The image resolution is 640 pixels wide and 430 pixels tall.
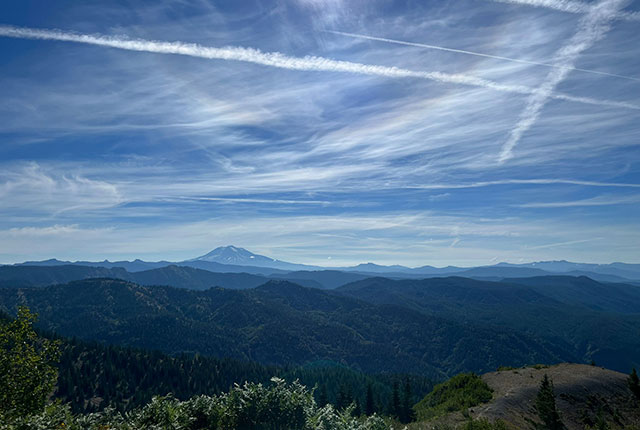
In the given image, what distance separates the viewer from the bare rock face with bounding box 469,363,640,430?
47.1 metres

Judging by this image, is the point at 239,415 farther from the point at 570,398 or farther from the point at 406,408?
the point at 406,408

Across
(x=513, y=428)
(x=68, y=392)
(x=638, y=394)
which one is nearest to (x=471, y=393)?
(x=513, y=428)

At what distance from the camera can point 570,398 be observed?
Result: 55.5m

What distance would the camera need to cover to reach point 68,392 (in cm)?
16712

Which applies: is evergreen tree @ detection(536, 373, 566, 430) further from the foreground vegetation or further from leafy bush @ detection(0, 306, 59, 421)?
leafy bush @ detection(0, 306, 59, 421)

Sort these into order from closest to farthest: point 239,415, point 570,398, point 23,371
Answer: point 239,415
point 23,371
point 570,398

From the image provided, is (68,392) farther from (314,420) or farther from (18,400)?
(314,420)

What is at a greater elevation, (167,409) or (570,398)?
(167,409)

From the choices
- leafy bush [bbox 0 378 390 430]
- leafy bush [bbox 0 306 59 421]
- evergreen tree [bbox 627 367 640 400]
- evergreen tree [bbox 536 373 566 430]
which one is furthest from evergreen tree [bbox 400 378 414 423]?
leafy bush [bbox 0 306 59 421]

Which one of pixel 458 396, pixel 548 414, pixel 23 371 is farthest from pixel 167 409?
pixel 458 396

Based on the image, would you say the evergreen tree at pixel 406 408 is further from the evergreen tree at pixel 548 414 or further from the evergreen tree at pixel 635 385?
the evergreen tree at pixel 548 414

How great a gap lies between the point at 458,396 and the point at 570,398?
16.9 metres

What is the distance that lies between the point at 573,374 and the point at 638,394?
9.91 metres

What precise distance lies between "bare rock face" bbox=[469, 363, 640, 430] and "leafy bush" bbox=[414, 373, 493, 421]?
6.83ft
